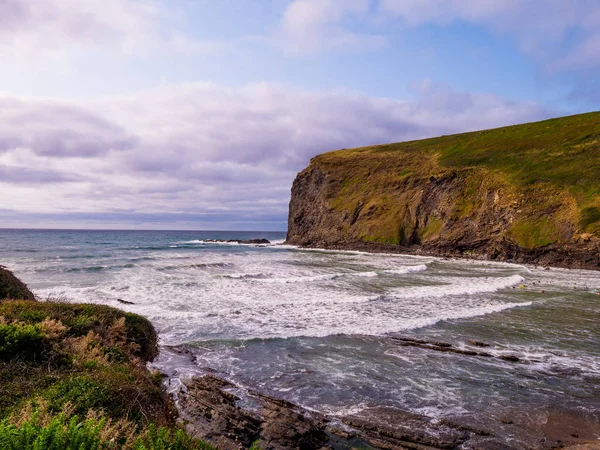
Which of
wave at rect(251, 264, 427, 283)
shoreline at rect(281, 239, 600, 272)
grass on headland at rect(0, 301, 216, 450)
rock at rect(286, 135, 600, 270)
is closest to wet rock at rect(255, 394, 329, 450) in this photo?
grass on headland at rect(0, 301, 216, 450)

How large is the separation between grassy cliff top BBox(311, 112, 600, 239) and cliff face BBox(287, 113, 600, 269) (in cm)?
18

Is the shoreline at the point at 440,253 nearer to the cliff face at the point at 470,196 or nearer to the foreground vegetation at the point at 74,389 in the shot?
the cliff face at the point at 470,196

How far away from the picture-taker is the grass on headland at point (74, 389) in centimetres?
450

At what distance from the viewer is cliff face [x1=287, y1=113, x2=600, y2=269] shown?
167ft

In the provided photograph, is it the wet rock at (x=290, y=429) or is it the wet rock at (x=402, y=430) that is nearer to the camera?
the wet rock at (x=290, y=429)

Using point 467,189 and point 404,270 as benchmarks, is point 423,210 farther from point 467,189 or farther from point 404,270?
point 404,270

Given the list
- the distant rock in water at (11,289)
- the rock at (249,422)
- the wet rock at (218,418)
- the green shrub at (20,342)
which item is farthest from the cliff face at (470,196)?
the green shrub at (20,342)

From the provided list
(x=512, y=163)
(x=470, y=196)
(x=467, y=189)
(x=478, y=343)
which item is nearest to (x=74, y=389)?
(x=478, y=343)

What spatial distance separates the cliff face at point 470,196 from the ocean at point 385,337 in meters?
20.8

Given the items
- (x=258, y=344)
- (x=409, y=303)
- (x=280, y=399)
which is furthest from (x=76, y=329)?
(x=409, y=303)

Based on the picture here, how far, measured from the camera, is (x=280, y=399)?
9.93 meters

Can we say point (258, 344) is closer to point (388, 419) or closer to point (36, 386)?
point (388, 419)

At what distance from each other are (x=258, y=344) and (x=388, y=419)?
7.11 metres

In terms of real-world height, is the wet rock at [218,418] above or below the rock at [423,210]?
below
